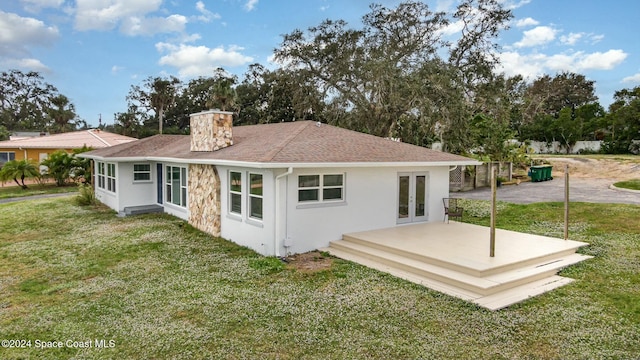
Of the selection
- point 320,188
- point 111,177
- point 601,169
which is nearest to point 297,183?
point 320,188

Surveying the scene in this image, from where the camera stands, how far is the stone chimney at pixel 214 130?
12.0 m

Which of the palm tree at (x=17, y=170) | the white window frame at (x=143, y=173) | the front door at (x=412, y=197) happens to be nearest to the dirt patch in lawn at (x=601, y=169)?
the front door at (x=412, y=197)

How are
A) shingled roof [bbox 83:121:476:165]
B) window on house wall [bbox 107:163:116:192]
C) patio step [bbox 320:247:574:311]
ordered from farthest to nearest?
window on house wall [bbox 107:163:116:192] → shingled roof [bbox 83:121:476:165] → patio step [bbox 320:247:574:311]

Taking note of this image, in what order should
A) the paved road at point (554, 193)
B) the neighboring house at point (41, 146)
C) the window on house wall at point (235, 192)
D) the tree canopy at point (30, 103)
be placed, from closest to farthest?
the window on house wall at point (235, 192), the paved road at point (554, 193), the neighboring house at point (41, 146), the tree canopy at point (30, 103)

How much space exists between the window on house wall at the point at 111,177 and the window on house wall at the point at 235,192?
772cm

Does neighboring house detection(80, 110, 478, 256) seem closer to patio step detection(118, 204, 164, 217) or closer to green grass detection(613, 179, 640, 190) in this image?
patio step detection(118, 204, 164, 217)

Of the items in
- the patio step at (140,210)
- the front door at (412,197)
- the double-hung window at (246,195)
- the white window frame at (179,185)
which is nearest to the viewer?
the double-hung window at (246,195)

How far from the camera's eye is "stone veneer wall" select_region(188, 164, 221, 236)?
36.9 feet

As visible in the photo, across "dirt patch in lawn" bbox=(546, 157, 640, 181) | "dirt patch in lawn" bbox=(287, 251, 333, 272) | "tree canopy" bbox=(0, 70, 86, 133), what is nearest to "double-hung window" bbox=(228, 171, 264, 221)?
"dirt patch in lawn" bbox=(287, 251, 333, 272)

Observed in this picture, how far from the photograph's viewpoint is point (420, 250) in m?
8.48

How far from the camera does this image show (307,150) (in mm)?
9906

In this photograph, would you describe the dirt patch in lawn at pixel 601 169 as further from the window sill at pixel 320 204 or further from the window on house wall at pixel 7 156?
the window on house wall at pixel 7 156

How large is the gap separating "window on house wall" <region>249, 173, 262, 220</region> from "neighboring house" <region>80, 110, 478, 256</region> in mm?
24

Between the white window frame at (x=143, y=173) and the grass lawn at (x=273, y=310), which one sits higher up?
the white window frame at (x=143, y=173)
